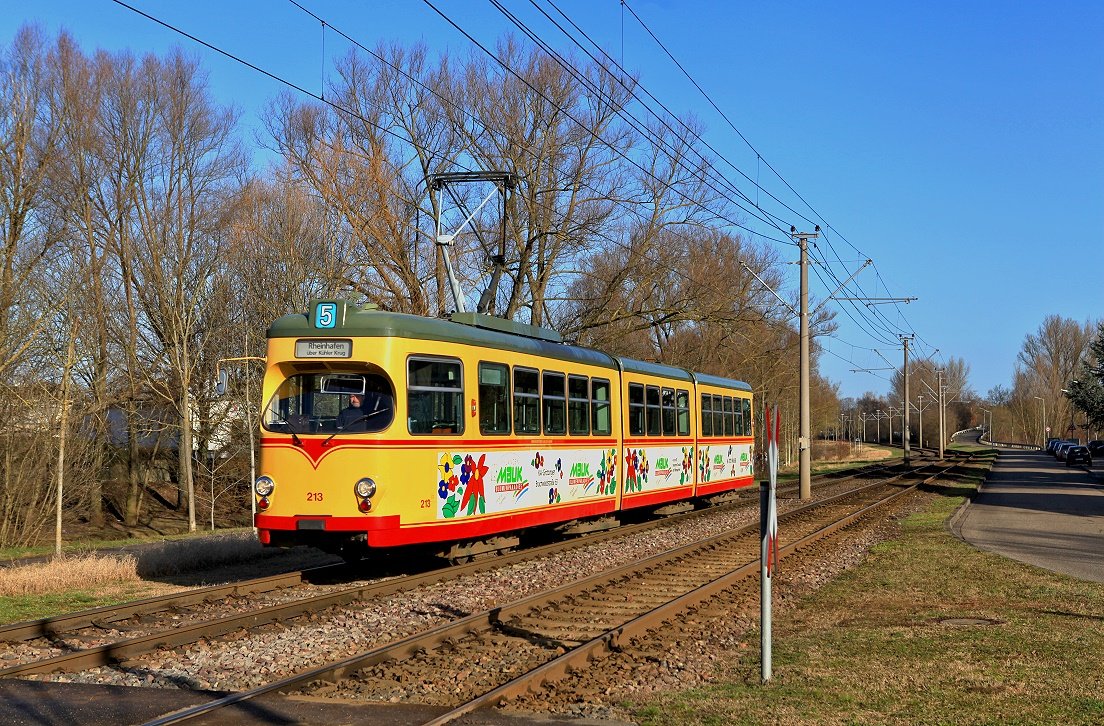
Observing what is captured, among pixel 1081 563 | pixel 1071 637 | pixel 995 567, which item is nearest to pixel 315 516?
pixel 1071 637

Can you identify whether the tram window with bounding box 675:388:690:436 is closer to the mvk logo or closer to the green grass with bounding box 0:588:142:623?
the mvk logo

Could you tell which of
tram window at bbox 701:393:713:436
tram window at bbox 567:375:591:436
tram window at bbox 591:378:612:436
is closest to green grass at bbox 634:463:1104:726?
tram window at bbox 567:375:591:436

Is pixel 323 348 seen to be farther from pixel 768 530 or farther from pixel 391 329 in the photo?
pixel 768 530

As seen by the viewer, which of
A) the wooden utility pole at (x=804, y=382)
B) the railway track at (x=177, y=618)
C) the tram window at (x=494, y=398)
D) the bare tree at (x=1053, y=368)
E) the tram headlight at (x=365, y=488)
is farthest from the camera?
the bare tree at (x=1053, y=368)

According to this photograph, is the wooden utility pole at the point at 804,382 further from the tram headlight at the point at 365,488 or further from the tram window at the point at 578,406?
the tram headlight at the point at 365,488

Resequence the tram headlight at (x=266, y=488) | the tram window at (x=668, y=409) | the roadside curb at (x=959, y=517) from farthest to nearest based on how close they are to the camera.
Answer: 1. the tram window at (x=668, y=409)
2. the roadside curb at (x=959, y=517)
3. the tram headlight at (x=266, y=488)

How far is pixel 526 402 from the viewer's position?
587 inches

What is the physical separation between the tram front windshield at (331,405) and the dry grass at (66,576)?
111 inches

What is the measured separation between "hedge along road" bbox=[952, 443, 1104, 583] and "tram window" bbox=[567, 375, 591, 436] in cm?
634

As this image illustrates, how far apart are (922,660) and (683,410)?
46.7 feet

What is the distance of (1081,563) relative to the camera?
1455cm

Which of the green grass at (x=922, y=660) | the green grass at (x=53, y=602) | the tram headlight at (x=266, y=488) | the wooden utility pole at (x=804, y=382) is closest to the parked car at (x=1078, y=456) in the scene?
the wooden utility pole at (x=804, y=382)

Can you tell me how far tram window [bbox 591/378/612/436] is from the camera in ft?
57.3

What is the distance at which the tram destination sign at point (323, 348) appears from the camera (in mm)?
12492
